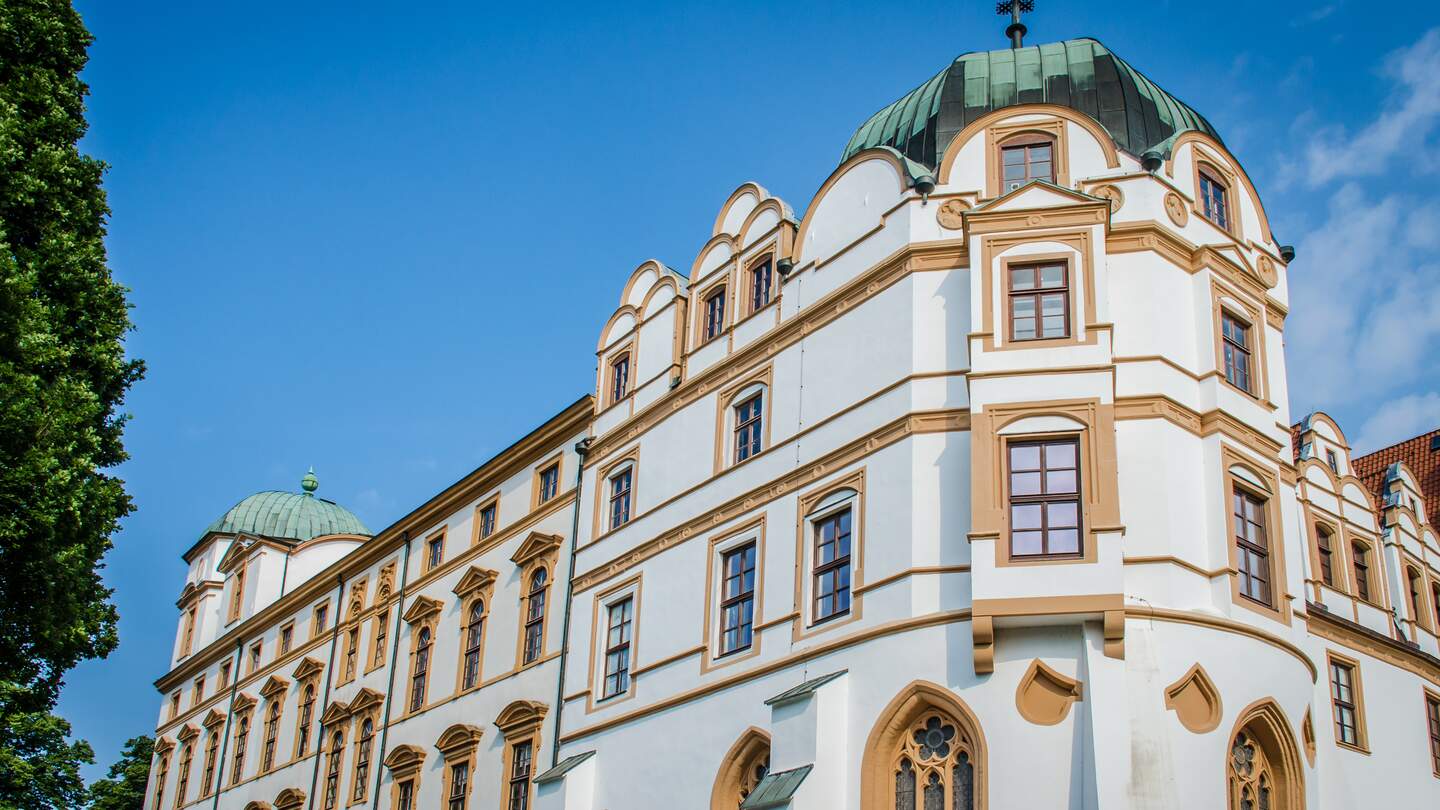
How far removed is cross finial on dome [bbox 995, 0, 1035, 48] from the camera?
31.8 meters

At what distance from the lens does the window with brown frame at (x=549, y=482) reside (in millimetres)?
37625

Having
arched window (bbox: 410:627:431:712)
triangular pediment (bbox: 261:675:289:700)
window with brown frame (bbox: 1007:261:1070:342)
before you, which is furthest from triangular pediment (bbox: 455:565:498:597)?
window with brown frame (bbox: 1007:261:1070:342)

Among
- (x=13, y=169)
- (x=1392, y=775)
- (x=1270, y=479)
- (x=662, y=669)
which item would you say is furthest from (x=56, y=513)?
(x=1392, y=775)

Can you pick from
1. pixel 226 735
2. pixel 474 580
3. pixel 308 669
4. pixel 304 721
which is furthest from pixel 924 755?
pixel 226 735

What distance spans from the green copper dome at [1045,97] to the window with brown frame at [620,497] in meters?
9.02

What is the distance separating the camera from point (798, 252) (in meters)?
30.5

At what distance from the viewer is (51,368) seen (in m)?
24.3

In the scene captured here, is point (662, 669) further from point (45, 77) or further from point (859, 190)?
point (45, 77)

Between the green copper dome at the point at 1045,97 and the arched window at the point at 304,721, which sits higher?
the green copper dome at the point at 1045,97

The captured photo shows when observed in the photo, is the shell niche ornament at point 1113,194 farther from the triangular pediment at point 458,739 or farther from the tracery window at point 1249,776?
the triangular pediment at point 458,739

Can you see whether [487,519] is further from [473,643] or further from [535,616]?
[535,616]

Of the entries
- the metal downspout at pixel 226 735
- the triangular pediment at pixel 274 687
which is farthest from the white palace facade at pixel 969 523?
the metal downspout at pixel 226 735

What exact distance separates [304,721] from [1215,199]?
32.0 m

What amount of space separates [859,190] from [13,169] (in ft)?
47.5
